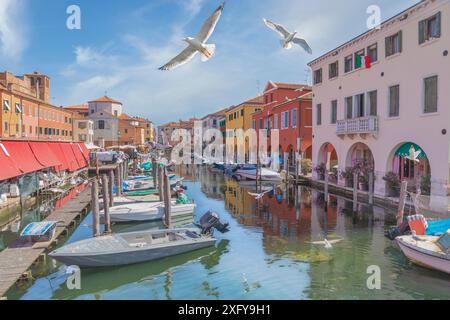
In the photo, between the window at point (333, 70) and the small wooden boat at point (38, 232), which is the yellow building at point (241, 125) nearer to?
the window at point (333, 70)

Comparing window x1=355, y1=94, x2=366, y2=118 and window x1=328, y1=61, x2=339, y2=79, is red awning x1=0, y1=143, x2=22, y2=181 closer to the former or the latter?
window x1=355, y1=94, x2=366, y2=118

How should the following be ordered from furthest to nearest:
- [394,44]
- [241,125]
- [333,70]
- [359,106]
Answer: [241,125] → [333,70] → [359,106] → [394,44]

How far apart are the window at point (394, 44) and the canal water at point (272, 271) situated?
952cm

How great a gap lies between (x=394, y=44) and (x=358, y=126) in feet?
17.7

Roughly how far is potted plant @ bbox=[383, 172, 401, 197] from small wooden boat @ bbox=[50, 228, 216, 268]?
1206 cm

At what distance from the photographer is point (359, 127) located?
2391cm

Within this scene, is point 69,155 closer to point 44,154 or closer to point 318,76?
point 44,154

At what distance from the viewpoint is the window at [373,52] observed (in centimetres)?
2286

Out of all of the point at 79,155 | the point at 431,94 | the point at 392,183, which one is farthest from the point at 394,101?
the point at 79,155

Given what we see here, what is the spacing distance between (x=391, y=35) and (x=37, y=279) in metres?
21.4

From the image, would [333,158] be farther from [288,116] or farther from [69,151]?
[69,151]

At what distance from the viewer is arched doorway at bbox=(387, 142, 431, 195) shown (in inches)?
718

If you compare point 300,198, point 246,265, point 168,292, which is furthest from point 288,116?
point 168,292

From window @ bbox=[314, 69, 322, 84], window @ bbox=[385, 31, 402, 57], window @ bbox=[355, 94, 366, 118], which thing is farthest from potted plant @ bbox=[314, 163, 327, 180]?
window @ bbox=[385, 31, 402, 57]
